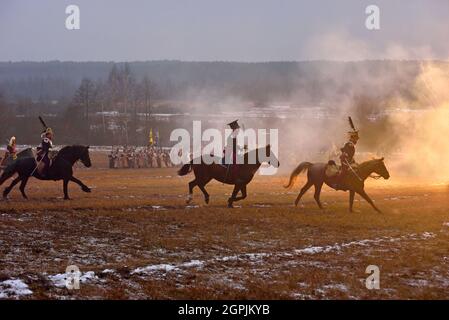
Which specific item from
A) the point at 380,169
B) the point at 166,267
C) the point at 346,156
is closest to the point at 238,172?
the point at 346,156

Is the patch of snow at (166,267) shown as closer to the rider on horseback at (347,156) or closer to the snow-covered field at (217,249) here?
the snow-covered field at (217,249)

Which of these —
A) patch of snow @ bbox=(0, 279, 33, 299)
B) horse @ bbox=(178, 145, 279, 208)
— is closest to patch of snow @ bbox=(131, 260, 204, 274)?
patch of snow @ bbox=(0, 279, 33, 299)

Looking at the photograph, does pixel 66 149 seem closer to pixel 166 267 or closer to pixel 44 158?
pixel 44 158

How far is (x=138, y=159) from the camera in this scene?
173ft

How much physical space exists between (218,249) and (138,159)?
40881 millimetres

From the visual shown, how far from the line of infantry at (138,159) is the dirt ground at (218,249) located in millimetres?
29249

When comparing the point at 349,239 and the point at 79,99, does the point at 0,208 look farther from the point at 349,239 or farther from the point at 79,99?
the point at 79,99

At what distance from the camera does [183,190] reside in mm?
28047

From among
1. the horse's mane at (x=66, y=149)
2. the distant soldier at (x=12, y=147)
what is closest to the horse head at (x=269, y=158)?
the horse's mane at (x=66, y=149)

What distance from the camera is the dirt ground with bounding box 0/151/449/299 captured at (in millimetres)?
9203

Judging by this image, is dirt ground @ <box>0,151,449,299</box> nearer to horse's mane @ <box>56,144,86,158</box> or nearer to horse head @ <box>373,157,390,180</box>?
horse head @ <box>373,157,390,180</box>

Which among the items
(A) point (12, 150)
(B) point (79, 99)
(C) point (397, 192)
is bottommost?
(C) point (397, 192)

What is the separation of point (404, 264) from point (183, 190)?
17693mm
